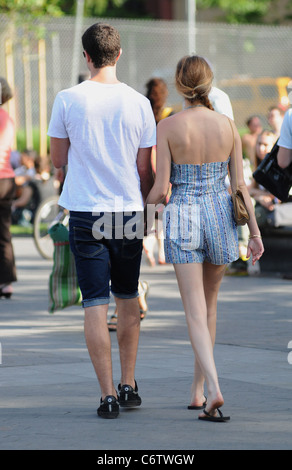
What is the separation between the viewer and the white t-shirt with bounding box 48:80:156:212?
5.20 meters

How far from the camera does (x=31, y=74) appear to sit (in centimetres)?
2303

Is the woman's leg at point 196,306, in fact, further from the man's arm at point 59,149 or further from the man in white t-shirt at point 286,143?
the man in white t-shirt at point 286,143

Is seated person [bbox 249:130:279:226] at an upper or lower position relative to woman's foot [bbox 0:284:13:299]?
upper

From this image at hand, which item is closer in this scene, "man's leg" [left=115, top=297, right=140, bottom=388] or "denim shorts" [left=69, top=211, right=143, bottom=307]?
"denim shorts" [left=69, top=211, right=143, bottom=307]

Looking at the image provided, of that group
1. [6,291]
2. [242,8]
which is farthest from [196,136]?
[242,8]

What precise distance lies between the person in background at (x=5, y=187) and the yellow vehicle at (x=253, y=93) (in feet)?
47.2

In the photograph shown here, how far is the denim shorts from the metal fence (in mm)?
16109

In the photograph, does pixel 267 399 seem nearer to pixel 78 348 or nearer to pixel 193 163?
pixel 193 163

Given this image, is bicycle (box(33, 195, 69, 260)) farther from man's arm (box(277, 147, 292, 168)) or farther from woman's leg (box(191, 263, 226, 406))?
woman's leg (box(191, 263, 226, 406))

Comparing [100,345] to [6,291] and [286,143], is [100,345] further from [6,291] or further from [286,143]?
[6,291]

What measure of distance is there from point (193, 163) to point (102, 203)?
511 mm

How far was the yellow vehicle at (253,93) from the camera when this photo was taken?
23.7 metres

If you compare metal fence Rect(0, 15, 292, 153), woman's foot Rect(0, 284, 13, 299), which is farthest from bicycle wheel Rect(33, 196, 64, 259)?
metal fence Rect(0, 15, 292, 153)

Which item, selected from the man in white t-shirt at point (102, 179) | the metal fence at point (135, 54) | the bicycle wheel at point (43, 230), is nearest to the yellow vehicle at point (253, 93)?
the metal fence at point (135, 54)
